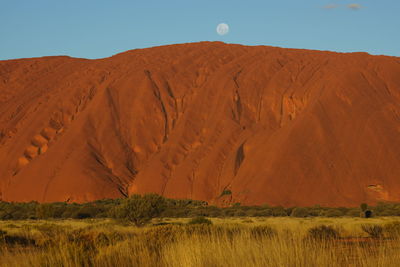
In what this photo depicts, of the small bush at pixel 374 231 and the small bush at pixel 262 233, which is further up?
the small bush at pixel 262 233

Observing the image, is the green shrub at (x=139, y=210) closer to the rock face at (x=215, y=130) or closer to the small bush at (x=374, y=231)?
the small bush at (x=374, y=231)

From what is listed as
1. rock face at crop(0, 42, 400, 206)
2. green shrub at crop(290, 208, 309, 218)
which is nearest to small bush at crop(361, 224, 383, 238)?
green shrub at crop(290, 208, 309, 218)

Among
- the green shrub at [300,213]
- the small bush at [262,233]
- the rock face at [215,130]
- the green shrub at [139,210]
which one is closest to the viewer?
the small bush at [262,233]

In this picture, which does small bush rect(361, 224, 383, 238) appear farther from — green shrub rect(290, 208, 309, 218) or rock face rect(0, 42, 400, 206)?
rock face rect(0, 42, 400, 206)

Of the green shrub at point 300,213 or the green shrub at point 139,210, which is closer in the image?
the green shrub at point 139,210

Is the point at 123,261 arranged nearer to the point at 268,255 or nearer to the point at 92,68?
the point at 268,255

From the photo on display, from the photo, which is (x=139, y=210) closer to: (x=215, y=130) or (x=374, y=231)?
(x=374, y=231)

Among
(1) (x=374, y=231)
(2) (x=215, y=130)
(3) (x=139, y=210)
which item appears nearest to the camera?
(1) (x=374, y=231)

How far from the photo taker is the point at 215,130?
70.0 metres

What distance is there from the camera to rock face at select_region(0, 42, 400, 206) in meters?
59.9

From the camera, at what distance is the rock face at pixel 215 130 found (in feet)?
196

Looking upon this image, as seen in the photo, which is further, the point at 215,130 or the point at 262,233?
the point at 215,130

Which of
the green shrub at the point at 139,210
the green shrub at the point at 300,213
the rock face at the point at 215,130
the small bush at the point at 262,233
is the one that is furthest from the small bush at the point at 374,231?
the rock face at the point at 215,130

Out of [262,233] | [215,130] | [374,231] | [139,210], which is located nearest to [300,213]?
[139,210]
